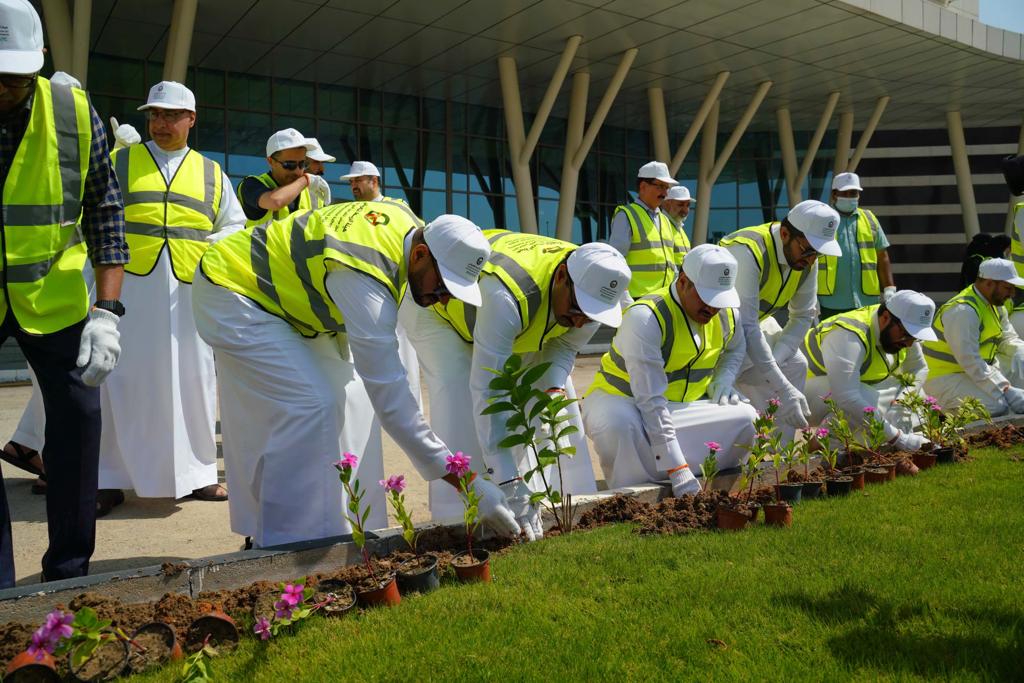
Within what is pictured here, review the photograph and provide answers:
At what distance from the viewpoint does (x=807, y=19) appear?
16.6 metres

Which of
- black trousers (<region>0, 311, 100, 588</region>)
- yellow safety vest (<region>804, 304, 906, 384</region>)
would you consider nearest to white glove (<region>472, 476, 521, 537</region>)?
black trousers (<region>0, 311, 100, 588</region>)

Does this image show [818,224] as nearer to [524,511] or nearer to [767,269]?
[767,269]

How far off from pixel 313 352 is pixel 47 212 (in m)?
1.22

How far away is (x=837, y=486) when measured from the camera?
4.41 metres

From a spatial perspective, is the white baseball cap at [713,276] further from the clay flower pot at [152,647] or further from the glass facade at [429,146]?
the glass facade at [429,146]

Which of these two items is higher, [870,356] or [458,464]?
[870,356]

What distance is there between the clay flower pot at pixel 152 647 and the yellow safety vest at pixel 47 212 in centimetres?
102

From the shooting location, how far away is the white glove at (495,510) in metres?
3.47

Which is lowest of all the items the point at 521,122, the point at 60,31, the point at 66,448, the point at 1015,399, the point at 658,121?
the point at 1015,399

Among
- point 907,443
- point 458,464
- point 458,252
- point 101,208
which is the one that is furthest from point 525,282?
point 907,443

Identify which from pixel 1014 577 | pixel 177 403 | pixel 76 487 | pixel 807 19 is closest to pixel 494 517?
pixel 76 487

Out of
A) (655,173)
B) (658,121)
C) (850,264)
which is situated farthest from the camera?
(658,121)

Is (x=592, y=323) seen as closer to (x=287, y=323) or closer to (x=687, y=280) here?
(x=687, y=280)

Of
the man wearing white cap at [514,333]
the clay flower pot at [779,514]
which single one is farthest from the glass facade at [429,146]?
the clay flower pot at [779,514]
